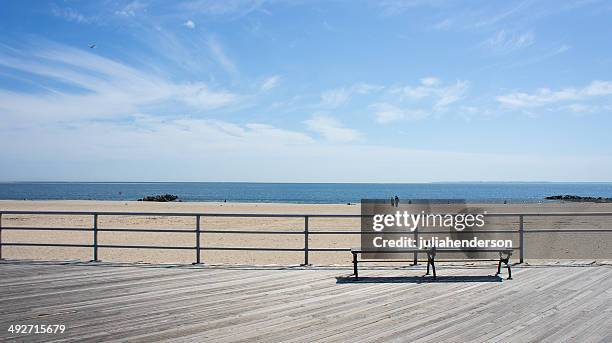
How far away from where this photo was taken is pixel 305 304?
6.09 m

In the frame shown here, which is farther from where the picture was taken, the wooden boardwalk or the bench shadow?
the bench shadow

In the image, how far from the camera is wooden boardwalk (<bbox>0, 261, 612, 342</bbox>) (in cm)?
493

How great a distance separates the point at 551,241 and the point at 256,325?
14.3 metres

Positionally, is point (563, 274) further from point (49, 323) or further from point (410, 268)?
point (49, 323)

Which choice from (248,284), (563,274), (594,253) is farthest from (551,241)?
(248,284)

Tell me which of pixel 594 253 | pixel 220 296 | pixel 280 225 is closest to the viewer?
pixel 220 296

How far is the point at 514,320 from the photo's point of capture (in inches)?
213

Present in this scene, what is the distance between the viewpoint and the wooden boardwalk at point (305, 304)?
16.2 feet

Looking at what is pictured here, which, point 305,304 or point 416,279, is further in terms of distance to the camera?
point 416,279

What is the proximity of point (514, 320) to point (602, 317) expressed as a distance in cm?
110

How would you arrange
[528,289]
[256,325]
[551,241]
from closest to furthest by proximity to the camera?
[256,325] < [528,289] < [551,241]

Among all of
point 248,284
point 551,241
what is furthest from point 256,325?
point 551,241

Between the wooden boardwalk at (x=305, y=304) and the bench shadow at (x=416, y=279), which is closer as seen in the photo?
the wooden boardwalk at (x=305, y=304)

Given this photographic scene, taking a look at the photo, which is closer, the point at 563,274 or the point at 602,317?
the point at 602,317
